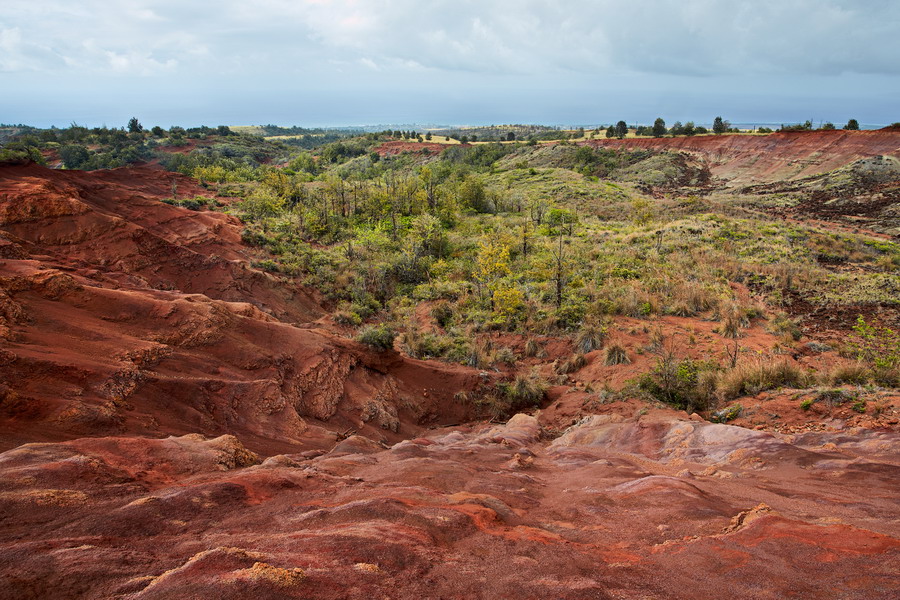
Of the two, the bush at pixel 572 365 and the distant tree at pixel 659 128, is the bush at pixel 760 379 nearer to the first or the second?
the bush at pixel 572 365

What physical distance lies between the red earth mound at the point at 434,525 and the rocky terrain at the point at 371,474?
2 centimetres

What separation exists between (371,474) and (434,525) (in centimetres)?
183

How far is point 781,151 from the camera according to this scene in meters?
54.6

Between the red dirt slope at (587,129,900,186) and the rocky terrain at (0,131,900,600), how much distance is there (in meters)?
49.6

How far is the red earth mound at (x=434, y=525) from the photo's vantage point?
9.17ft

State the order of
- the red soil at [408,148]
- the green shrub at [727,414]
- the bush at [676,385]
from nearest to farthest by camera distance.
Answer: the green shrub at [727,414] → the bush at [676,385] → the red soil at [408,148]

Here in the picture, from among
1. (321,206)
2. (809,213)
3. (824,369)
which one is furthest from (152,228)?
(809,213)

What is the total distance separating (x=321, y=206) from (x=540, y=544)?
32.4m

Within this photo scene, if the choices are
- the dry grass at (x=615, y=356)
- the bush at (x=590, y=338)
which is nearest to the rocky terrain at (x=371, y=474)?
the dry grass at (x=615, y=356)

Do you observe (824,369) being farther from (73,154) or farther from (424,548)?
(73,154)

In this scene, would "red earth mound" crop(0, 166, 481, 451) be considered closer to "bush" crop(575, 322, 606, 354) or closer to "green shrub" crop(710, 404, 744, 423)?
"bush" crop(575, 322, 606, 354)

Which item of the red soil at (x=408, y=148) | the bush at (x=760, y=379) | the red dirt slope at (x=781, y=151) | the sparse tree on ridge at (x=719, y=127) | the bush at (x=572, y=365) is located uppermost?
the sparse tree on ridge at (x=719, y=127)

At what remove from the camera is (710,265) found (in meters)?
19.8

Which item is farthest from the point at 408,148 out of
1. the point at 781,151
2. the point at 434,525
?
the point at 434,525
